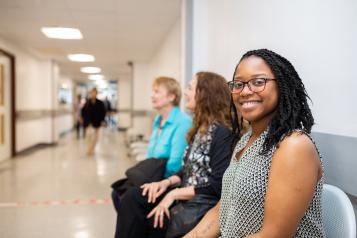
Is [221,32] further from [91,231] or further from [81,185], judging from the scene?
[81,185]

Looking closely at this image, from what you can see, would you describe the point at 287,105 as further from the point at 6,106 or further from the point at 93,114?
the point at 93,114

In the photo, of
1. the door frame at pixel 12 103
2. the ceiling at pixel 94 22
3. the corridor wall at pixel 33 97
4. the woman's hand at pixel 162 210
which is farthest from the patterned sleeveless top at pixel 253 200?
the door frame at pixel 12 103

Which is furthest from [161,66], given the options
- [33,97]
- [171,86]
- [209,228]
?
[209,228]

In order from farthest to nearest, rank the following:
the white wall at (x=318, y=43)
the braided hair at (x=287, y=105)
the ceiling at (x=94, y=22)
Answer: the ceiling at (x=94, y=22), the white wall at (x=318, y=43), the braided hair at (x=287, y=105)

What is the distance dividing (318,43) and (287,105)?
1.94 ft

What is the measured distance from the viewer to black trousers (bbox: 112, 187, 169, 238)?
1.96 m

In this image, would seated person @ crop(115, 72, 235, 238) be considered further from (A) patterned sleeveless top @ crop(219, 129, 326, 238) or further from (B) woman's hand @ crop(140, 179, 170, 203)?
(A) patterned sleeveless top @ crop(219, 129, 326, 238)

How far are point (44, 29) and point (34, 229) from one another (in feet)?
12.9

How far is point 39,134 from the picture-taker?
9969 millimetres

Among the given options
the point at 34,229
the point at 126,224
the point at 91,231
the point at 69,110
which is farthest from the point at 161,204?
the point at 69,110

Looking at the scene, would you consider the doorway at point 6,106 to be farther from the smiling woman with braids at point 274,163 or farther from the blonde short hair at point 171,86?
the smiling woman with braids at point 274,163

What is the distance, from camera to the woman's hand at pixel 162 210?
1882 mm

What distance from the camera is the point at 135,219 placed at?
1.98 metres

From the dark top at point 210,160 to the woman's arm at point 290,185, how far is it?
82 cm
